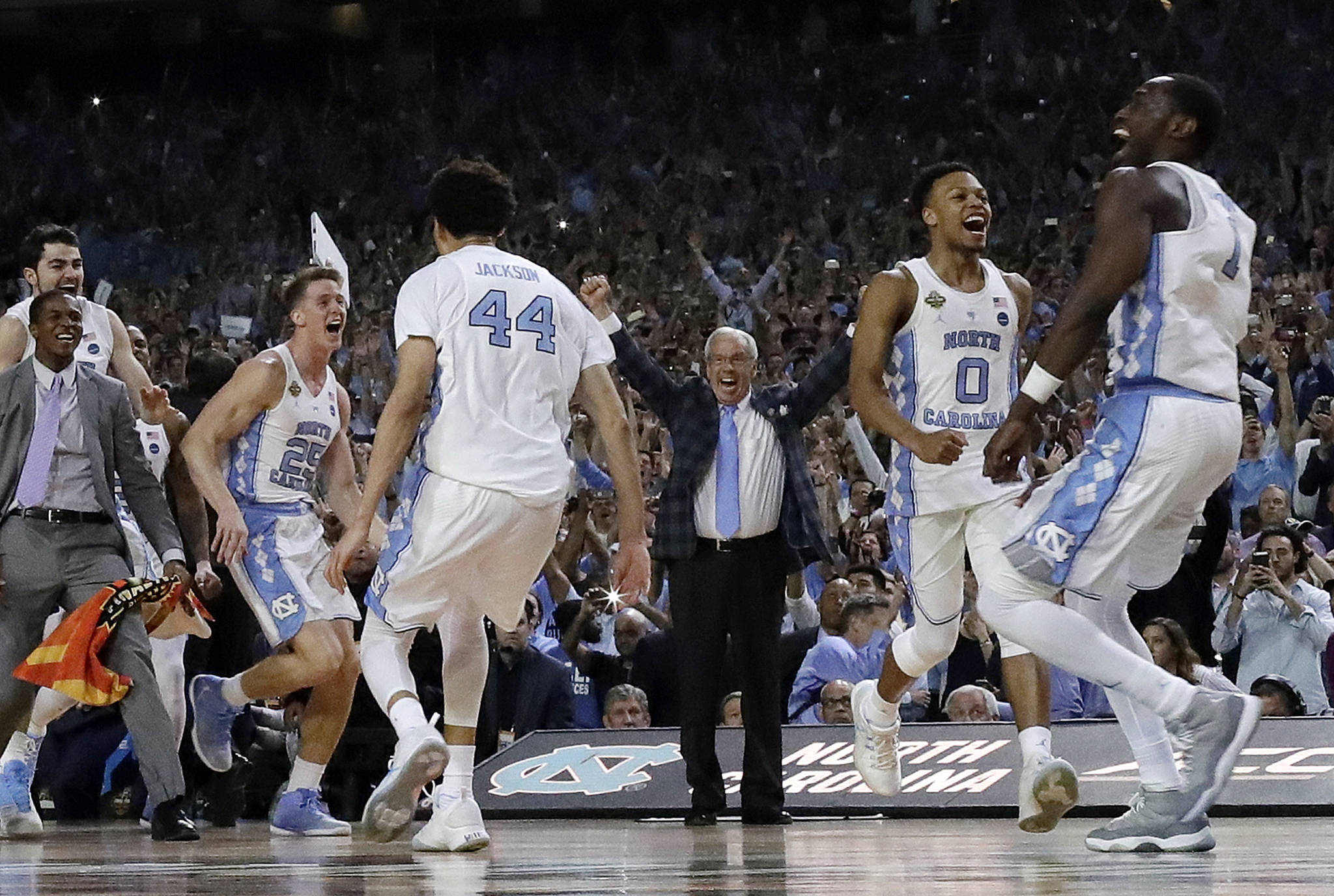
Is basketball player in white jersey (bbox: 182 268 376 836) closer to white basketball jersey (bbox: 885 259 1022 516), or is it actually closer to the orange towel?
the orange towel

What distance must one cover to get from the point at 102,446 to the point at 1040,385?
3.42 metres

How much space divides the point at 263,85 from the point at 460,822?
2023 centimetres

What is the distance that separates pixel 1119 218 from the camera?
4.32 meters

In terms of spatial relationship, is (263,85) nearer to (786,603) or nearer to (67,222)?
(67,222)

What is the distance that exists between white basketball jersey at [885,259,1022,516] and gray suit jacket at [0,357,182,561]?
2.49 meters

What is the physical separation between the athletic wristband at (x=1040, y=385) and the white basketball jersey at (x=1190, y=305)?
21 centimetres

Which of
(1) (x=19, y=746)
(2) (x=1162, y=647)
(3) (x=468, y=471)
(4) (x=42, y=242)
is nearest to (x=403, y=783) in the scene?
(3) (x=468, y=471)

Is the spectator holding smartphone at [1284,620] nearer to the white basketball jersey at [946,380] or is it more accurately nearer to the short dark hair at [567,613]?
the white basketball jersey at [946,380]

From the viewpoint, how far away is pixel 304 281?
665cm

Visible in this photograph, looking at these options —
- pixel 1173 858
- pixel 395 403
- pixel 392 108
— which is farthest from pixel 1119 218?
pixel 392 108

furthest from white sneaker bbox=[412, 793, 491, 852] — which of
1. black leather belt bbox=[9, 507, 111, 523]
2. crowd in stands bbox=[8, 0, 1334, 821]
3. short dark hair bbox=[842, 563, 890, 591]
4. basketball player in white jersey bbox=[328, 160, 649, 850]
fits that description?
short dark hair bbox=[842, 563, 890, 591]

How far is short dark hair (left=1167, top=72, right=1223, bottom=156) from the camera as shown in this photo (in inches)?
176

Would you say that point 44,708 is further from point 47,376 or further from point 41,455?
point 47,376

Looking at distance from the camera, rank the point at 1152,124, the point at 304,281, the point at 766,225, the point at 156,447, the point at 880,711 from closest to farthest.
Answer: the point at 1152,124 < the point at 880,711 < the point at 304,281 < the point at 156,447 < the point at 766,225
